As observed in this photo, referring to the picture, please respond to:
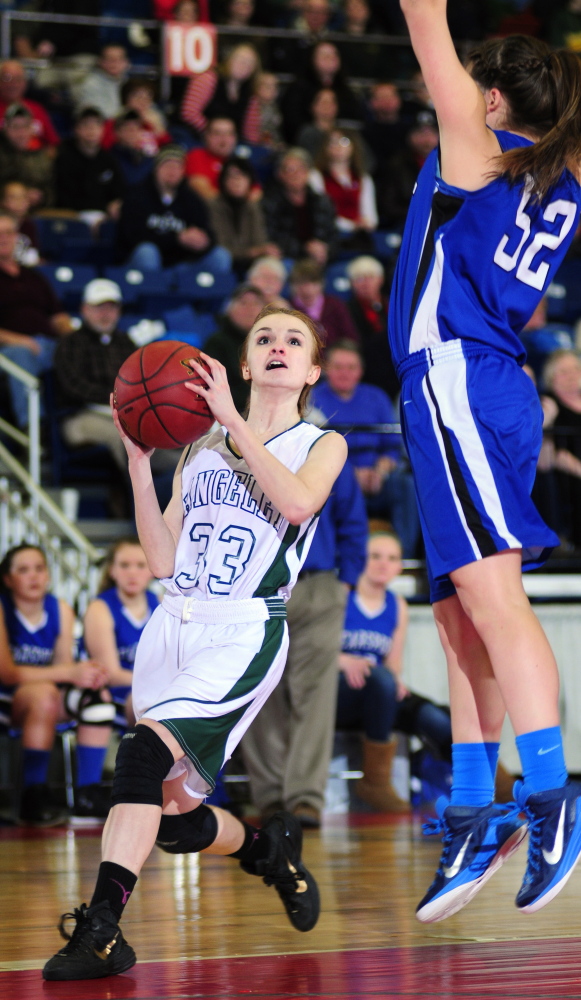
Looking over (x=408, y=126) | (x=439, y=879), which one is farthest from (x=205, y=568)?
(x=408, y=126)

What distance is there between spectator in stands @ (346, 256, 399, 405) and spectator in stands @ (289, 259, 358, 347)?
0.49ft

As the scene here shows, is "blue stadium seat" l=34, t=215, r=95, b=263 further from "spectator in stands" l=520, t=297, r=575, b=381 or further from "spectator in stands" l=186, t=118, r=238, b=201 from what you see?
"spectator in stands" l=520, t=297, r=575, b=381

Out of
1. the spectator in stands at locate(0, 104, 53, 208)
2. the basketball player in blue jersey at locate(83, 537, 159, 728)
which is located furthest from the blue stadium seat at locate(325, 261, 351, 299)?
the basketball player in blue jersey at locate(83, 537, 159, 728)

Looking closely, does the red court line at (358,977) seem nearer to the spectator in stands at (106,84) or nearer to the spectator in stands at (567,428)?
the spectator in stands at (567,428)

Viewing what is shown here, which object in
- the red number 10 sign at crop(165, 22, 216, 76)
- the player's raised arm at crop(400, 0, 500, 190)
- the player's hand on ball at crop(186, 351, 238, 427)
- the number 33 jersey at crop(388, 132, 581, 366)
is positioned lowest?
the player's hand on ball at crop(186, 351, 238, 427)

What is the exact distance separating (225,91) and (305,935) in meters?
9.86

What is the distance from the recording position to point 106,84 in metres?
11.6

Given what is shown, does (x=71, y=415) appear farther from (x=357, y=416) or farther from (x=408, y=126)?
(x=408, y=126)

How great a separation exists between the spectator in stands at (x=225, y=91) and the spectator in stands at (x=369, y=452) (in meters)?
4.73

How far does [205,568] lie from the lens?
2924 mm

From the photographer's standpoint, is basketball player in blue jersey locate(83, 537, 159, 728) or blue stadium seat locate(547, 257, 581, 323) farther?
blue stadium seat locate(547, 257, 581, 323)

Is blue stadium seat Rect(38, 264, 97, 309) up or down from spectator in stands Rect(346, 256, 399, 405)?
up

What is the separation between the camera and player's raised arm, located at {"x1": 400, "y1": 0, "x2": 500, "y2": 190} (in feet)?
8.51

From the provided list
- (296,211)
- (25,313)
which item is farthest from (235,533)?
(296,211)
